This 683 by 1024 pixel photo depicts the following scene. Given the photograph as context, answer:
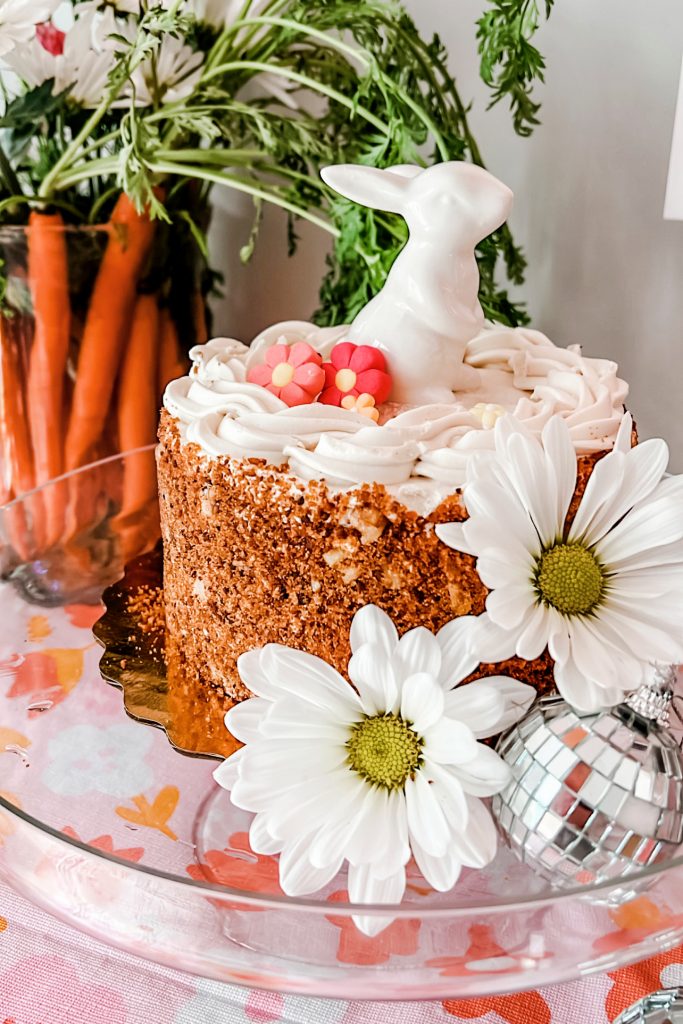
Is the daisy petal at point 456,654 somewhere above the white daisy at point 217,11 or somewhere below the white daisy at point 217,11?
below

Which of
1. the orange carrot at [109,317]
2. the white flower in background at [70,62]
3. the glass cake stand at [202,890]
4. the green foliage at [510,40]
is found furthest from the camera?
the orange carrot at [109,317]

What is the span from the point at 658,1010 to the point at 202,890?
317 millimetres

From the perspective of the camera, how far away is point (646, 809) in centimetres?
59

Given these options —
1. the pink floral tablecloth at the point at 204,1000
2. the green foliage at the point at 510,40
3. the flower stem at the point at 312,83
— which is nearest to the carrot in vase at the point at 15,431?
the flower stem at the point at 312,83

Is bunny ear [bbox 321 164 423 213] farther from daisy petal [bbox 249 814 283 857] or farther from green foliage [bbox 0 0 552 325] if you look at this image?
daisy petal [bbox 249 814 283 857]

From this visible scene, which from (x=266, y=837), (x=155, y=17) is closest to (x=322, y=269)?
(x=155, y=17)

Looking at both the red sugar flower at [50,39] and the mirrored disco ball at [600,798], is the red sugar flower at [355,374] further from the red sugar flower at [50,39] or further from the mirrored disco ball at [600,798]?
the red sugar flower at [50,39]

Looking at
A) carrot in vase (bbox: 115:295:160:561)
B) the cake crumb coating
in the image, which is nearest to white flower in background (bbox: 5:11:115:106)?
carrot in vase (bbox: 115:295:160:561)

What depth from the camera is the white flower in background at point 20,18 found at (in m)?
0.94

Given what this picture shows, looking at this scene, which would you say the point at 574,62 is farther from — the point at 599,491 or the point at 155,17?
the point at 599,491

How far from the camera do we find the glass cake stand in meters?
0.53

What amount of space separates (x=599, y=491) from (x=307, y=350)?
0.30 meters

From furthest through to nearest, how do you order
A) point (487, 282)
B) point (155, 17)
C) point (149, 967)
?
1. point (487, 282)
2. point (155, 17)
3. point (149, 967)

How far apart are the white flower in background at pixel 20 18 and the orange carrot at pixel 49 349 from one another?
188mm
